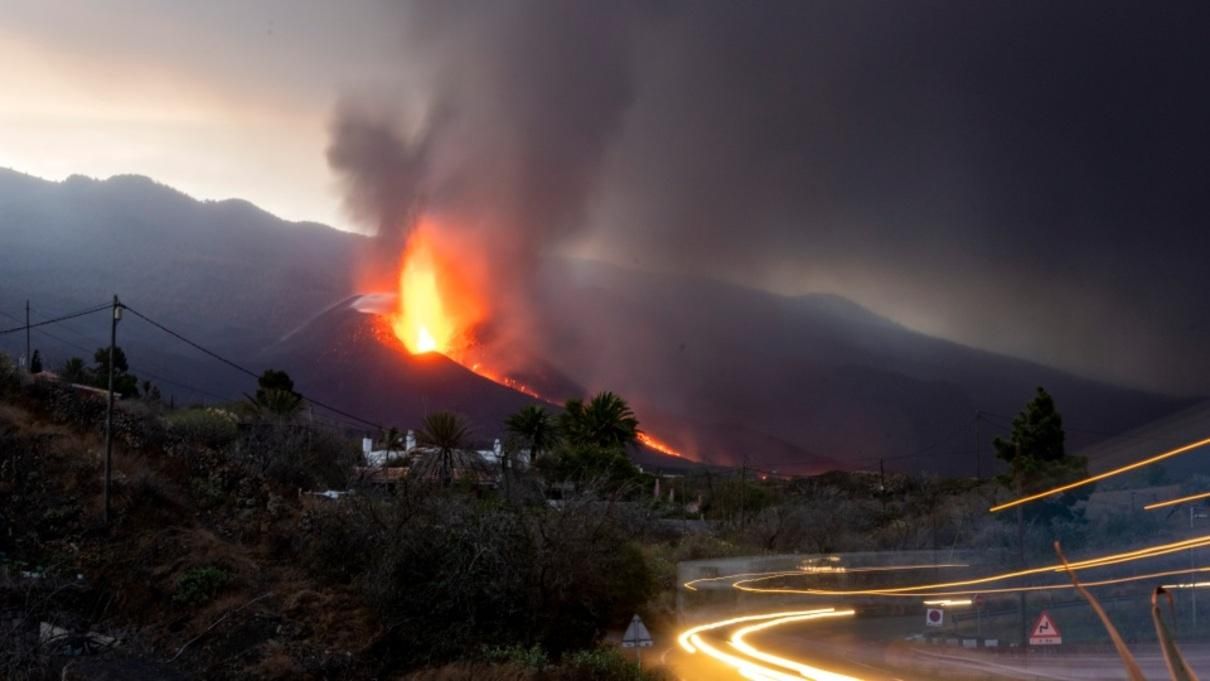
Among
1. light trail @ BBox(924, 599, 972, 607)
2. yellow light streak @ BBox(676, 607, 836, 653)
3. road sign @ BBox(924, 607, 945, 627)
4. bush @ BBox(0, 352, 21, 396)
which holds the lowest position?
yellow light streak @ BBox(676, 607, 836, 653)

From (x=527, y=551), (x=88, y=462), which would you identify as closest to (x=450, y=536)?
(x=527, y=551)

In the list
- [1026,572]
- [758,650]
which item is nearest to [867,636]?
[758,650]

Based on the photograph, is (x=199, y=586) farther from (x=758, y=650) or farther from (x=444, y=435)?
(x=444, y=435)

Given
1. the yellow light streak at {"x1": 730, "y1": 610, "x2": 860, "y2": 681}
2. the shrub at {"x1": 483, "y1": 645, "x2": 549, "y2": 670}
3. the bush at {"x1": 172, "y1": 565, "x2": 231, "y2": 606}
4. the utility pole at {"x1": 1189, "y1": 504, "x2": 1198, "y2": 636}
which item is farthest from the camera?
the bush at {"x1": 172, "y1": 565, "x2": 231, "y2": 606}

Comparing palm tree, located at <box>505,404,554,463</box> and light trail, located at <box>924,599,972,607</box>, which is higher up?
palm tree, located at <box>505,404,554,463</box>

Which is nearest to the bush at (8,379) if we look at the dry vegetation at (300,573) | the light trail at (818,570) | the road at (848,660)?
the dry vegetation at (300,573)

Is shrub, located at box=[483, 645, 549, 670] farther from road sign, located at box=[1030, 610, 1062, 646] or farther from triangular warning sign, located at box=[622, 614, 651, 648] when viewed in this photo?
road sign, located at box=[1030, 610, 1062, 646]

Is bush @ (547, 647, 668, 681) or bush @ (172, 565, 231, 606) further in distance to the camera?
bush @ (172, 565, 231, 606)

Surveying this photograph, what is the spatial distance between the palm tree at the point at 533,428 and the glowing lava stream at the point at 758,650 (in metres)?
38.3

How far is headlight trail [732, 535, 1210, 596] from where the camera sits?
1266cm

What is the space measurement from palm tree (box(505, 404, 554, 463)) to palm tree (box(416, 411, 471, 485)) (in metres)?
25.3

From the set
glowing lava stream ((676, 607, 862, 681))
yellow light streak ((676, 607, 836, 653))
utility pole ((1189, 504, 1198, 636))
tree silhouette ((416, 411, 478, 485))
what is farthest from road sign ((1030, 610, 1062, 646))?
tree silhouette ((416, 411, 478, 485))

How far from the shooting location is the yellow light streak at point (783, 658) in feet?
64.7

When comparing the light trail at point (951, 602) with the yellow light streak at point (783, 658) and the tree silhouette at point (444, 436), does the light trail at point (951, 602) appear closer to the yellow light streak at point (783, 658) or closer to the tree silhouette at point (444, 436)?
the yellow light streak at point (783, 658)
